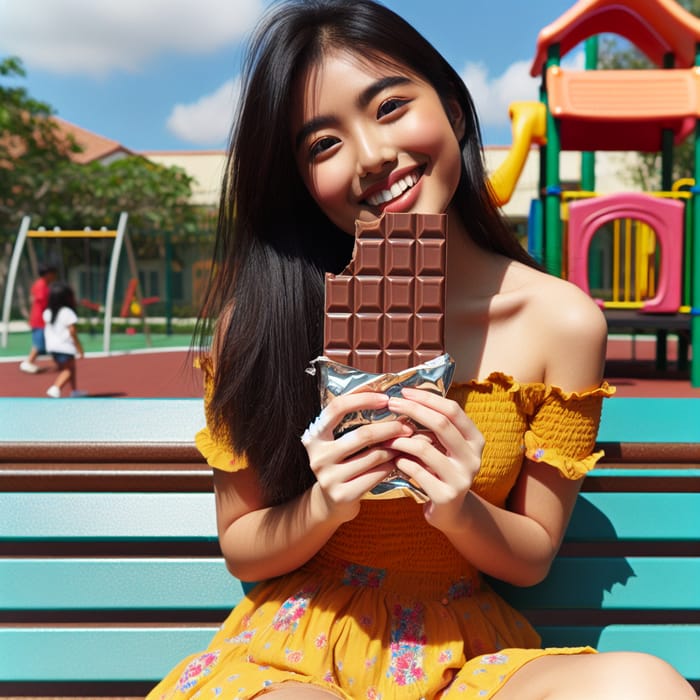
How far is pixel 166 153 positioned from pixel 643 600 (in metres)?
32.4

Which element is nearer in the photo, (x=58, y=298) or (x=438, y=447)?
(x=438, y=447)

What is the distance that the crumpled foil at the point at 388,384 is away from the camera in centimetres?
131

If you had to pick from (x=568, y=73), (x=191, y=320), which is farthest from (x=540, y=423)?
(x=191, y=320)

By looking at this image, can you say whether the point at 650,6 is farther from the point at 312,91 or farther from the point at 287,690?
the point at 287,690

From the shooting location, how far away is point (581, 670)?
1.37 metres

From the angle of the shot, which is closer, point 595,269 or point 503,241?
point 503,241

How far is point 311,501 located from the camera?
1.54 metres

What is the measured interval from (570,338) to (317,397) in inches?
21.5

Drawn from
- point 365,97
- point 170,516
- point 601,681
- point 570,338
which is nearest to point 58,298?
point 170,516

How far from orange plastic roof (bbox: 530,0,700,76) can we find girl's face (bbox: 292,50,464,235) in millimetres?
7438

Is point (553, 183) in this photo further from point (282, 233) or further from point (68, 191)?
point (68, 191)

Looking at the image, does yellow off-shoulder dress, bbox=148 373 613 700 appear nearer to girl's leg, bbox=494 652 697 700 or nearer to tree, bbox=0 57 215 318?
girl's leg, bbox=494 652 697 700

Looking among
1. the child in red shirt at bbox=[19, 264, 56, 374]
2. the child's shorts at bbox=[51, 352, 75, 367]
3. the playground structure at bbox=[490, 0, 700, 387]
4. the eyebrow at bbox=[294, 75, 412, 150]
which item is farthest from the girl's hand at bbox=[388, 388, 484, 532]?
the child in red shirt at bbox=[19, 264, 56, 374]

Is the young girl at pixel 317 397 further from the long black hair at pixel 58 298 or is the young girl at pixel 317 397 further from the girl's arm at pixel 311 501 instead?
the long black hair at pixel 58 298
